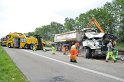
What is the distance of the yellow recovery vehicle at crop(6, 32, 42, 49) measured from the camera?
137 feet

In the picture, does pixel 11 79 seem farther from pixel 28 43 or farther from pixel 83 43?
pixel 28 43

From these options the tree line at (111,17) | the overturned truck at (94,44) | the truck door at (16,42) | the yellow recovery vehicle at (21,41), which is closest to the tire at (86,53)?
the overturned truck at (94,44)

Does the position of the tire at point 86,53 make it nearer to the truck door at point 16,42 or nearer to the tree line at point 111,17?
the truck door at point 16,42

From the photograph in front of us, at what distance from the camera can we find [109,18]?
74.2m

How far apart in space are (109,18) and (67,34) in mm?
40064

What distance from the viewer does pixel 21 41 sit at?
43.6 metres

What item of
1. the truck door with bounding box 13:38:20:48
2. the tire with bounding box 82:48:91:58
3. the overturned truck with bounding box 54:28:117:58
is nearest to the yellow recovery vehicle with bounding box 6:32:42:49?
the truck door with bounding box 13:38:20:48

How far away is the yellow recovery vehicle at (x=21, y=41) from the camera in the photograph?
137ft

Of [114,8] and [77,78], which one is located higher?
[114,8]

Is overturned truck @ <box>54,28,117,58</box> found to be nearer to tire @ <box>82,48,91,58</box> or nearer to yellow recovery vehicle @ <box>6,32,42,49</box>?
tire @ <box>82,48,91,58</box>

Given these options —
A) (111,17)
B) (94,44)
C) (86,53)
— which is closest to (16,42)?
(86,53)

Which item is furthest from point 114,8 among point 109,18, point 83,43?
point 83,43

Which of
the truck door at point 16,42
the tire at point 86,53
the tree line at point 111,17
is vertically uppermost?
the tree line at point 111,17

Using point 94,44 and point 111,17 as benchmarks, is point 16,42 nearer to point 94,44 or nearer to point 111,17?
point 94,44
